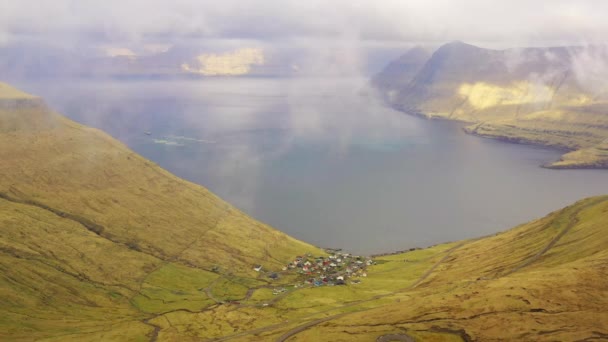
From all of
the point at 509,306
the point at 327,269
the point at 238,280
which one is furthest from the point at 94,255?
the point at 509,306

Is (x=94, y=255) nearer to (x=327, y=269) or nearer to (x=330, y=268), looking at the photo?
(x=327, y=269)

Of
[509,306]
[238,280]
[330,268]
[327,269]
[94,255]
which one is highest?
[94,255]

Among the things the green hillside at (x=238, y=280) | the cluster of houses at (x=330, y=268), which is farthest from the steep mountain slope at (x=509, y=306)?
the cluster of houses at (x=330, y=268)

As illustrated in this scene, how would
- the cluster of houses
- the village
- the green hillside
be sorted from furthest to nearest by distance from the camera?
the cluster of houses < the village < the green hillside

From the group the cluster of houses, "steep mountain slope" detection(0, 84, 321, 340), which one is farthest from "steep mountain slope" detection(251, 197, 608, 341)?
"steep mountain slope" detection(0, 84, 321, 340)

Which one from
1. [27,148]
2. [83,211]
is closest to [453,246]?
[83,211]

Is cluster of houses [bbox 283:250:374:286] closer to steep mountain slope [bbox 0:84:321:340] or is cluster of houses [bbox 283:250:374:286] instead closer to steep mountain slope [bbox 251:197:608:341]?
steep mountain slope [bbox 0:84:321:340]

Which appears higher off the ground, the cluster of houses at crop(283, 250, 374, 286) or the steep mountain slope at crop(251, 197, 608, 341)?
the cluster of houses at crop(283, 250, 374, 286)
